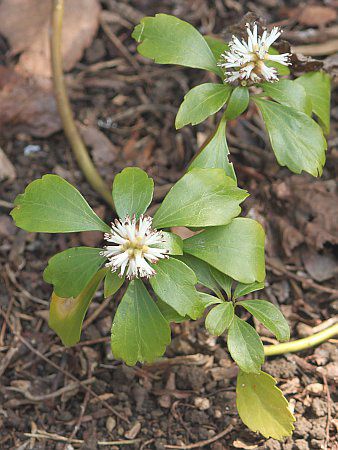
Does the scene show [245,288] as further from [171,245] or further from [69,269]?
[69,269]

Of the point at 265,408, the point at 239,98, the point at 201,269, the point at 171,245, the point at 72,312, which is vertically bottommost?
the point at 265,408

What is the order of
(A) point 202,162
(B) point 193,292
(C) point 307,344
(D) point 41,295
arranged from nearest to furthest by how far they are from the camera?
(B) point 193,292 < (A) point 202,162 < (C) point 307,344 < (D) point 41,295

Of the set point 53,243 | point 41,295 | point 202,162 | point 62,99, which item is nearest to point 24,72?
point 62,99

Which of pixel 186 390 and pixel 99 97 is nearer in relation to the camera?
pixel 186 390

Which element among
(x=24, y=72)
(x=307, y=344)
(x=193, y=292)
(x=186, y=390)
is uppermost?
(x=24, y=72)

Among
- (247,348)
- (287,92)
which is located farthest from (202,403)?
(287,92)

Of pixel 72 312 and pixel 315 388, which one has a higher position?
pixel 72 312

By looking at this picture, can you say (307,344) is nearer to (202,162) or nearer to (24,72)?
(202,162)

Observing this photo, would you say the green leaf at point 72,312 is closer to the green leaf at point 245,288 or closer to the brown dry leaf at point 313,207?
the green leaf at point 245,288
